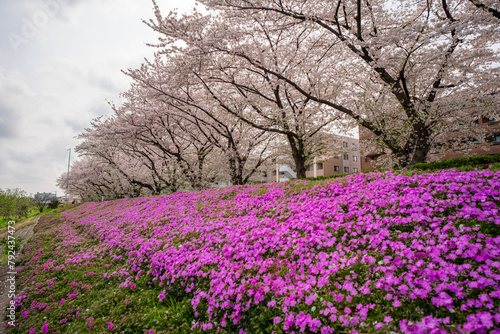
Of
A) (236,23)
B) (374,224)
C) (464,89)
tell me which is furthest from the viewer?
(464,89)

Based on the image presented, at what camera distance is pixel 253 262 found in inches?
163

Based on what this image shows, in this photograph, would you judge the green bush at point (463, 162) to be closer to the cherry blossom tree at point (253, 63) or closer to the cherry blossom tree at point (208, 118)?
the cherry blossom tree at point (253, 63)

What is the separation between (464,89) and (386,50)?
5229 mm

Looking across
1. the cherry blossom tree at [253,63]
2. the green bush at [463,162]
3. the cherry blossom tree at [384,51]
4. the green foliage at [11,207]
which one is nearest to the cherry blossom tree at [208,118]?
the cherry blossom tree at [253,63]

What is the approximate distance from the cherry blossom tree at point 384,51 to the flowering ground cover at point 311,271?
535 cm

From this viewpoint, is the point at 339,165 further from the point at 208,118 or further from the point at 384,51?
the point at 384,51

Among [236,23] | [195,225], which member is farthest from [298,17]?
[195,225]

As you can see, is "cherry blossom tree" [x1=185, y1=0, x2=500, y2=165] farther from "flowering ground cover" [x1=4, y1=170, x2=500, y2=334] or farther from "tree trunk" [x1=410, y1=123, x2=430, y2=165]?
"flowering ground cover" [x1=4, y1=170, x2=500, y2=334]

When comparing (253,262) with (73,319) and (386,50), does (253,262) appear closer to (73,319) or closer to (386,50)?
(73,319)

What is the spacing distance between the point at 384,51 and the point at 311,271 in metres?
11.0

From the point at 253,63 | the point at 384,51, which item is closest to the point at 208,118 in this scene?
the point at 253,63

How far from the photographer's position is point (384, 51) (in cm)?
1091

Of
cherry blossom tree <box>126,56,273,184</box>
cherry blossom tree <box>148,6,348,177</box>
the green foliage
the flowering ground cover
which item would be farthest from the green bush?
the green foliage

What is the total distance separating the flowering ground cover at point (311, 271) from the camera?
8.66 ft
